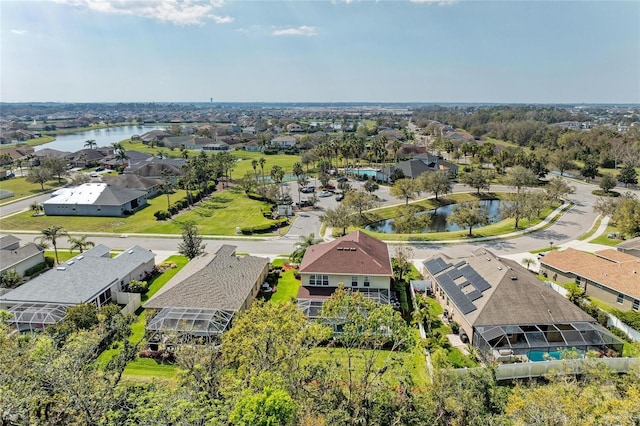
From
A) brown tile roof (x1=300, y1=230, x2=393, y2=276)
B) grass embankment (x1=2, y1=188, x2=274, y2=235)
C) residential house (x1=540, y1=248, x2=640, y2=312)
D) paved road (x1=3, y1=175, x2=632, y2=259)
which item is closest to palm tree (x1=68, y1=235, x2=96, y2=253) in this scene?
paved road (x1=3, y1=175, x2=632, y2=259)

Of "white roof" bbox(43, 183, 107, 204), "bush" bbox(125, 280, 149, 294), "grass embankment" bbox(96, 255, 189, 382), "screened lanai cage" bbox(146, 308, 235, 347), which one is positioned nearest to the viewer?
"grass embankment" bbox(96, 255, 189, 382)

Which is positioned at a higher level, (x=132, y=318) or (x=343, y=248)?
(x=343, y=248)

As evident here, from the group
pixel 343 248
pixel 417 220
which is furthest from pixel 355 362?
pixel 417 220

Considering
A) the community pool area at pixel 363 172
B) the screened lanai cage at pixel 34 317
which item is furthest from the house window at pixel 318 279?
the community pool area at pixel 363 172

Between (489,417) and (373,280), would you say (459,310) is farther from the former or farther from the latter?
(489,417)

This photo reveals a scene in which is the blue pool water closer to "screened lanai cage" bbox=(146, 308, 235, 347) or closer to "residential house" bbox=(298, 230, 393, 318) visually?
"residential house" bbox=(298, 230, 393, 318)
